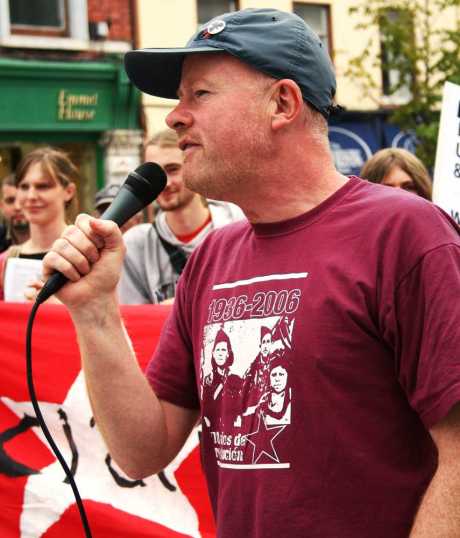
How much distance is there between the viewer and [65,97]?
15023 mm

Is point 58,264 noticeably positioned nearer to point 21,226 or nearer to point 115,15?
point 21,226

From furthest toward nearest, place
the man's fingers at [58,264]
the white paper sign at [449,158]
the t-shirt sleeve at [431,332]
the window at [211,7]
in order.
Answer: the window at [211,7], the white paper sign at [449,158], the man's fingers at [58,264], the t-shirt sleeve at [431,332]

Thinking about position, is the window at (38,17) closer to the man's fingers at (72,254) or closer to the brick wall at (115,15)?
the brick wall at (115,15)

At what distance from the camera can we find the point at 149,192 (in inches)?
90.5

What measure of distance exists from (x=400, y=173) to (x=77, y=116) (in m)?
A: 10.5

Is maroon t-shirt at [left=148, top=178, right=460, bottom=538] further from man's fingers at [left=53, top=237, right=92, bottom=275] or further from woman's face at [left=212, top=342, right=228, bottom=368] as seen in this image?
man's fingers at [left=53, top=237, right=92, bottom=275]

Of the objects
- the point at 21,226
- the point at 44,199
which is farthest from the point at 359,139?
the point at 44,199

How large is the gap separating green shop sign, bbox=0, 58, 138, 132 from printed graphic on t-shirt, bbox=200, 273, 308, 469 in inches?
500

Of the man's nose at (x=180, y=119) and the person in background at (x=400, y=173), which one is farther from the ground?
the man's nose at (x=180, y=119)

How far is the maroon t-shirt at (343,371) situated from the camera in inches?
71.6

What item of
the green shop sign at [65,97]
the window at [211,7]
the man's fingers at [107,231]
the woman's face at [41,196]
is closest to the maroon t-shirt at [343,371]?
the man's fingers at [107,231]

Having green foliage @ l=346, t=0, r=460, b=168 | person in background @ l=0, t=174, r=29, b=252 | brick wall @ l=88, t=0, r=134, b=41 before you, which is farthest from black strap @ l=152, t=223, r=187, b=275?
green foliage @ l=346, t=0, r=460, b=168

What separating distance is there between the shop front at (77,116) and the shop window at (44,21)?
1.21 ft

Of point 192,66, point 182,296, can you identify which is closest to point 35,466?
point 182,296
